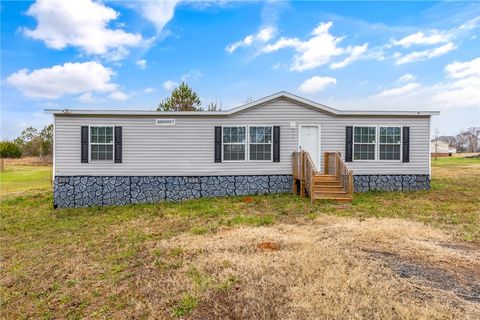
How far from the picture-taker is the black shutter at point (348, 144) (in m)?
10.8

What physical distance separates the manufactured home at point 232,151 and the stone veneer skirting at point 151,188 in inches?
1.4

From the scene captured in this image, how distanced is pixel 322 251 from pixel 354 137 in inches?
296

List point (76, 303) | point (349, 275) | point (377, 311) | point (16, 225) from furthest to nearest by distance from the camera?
point (16, 225)
point (349, 275)
point (76, 303)
point (377, 311)

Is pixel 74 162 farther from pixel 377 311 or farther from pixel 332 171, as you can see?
pixel 377 311

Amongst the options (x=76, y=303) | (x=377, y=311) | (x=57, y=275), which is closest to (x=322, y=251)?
(x=377, y=311)

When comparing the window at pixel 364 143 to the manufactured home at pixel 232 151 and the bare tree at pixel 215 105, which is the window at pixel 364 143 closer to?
the manufactured home at pixel 232 151

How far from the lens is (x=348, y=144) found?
10.9 meters

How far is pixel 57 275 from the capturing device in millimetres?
4148

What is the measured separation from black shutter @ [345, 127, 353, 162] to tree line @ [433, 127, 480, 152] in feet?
Answer: 206

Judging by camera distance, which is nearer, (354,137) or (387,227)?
(387,227)

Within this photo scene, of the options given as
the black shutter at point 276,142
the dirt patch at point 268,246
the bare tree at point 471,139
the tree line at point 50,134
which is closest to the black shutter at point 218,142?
the black shutter at point 276,142

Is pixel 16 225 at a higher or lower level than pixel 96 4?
lower

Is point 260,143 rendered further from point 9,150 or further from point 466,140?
point 466,140

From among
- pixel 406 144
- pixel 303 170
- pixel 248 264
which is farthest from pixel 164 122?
pixel 406 144
